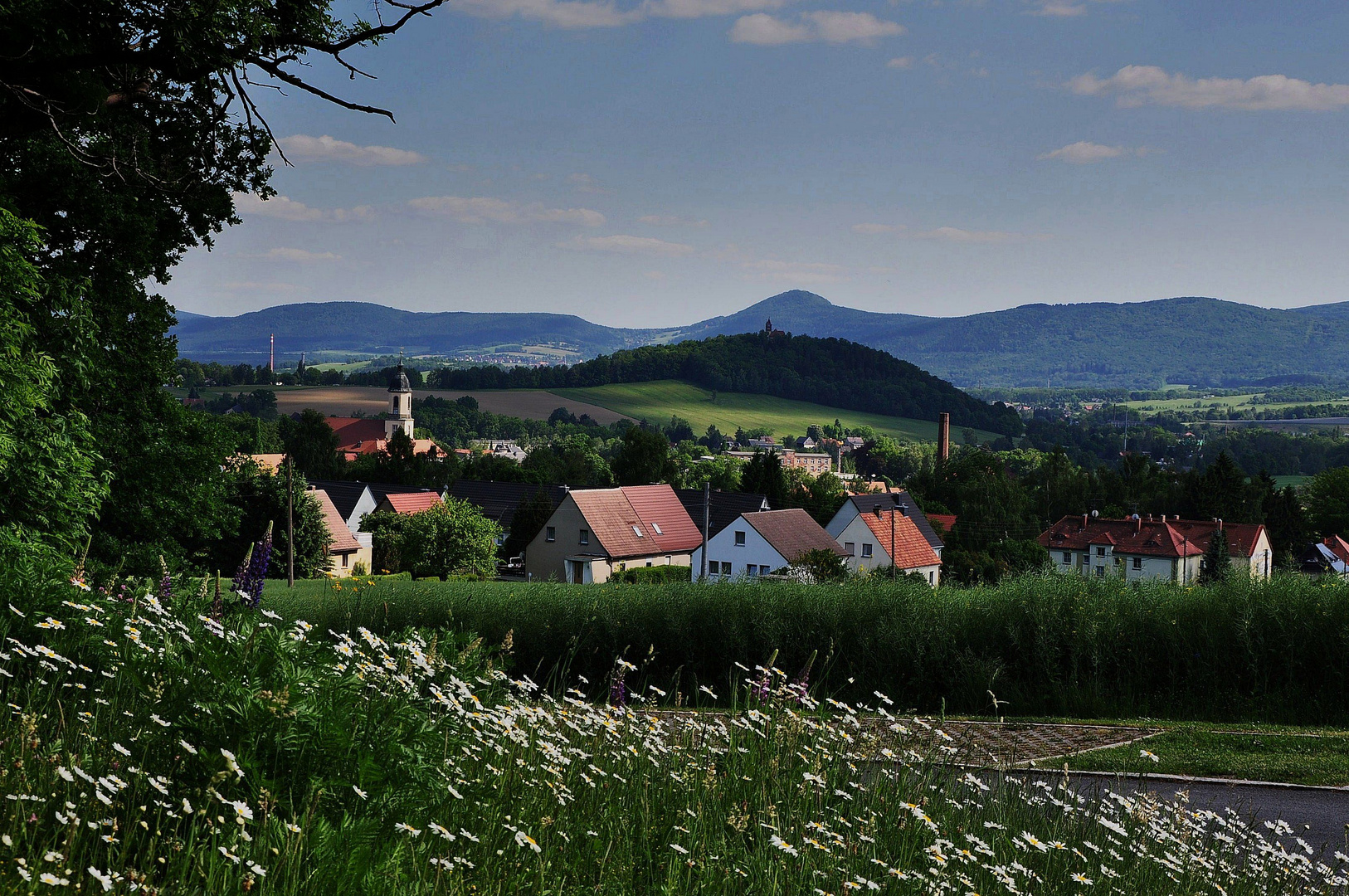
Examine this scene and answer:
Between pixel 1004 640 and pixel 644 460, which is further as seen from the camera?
pixel 644 460

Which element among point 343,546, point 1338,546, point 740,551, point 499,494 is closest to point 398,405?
point 499,494

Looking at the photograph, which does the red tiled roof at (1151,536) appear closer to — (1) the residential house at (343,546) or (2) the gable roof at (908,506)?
(2) the gable roof at (908,506)

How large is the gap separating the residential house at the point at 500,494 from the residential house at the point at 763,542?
13517 mm

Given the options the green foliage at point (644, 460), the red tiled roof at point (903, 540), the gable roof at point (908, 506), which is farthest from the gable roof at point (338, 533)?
the green foliage at point (644, 460)

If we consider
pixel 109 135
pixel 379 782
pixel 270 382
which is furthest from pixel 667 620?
pixel 270 382

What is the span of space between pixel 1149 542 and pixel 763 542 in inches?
969

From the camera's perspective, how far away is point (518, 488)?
6769cm

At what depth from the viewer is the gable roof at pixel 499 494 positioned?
64.8 metres

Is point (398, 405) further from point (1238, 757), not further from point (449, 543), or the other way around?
point (1238, 757)

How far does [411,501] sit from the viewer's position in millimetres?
65188

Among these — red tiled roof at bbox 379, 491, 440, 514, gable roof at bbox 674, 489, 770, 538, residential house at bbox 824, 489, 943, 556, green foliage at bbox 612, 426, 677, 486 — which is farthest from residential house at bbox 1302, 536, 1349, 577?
red tiled roof at bbox 379, 491, 440, 514

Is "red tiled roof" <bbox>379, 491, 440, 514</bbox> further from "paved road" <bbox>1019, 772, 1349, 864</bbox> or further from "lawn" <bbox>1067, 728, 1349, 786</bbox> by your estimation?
"paved road" <bbox>1019, 772, 1349, 864</bbox>

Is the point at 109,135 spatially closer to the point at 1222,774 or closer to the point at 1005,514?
the point at 1222,774

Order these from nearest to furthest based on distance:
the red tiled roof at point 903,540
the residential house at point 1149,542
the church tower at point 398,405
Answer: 1. the red tiled roof at point 903,540
2. the residential house at point 1149,542
3. the church tower at point 398,405
